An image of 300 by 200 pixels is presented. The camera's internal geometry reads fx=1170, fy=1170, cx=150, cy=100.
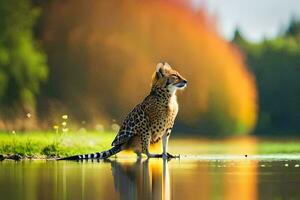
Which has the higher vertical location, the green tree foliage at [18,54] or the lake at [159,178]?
the green tree foliage at [18,54]

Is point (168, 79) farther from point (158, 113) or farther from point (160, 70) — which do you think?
point (158, 113)

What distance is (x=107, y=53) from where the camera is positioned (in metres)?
16.9

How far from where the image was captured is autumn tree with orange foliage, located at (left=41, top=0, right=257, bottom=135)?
1655 centimetres

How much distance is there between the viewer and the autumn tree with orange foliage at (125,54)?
16547 mm

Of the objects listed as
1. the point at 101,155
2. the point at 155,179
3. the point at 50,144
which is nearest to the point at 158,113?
the point at 101,155

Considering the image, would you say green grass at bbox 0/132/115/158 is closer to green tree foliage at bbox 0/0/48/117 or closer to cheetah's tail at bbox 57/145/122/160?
cheetah's tail at bbox 57/145/122/160

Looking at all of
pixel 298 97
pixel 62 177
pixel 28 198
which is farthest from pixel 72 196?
pixel 298 97

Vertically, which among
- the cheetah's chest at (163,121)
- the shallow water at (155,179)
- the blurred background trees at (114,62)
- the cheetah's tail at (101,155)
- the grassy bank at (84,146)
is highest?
the blurred background trees at (114,62)

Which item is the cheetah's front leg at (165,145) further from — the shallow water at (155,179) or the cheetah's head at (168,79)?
the cheetah's head at (168,79)

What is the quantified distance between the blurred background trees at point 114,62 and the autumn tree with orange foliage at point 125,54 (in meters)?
0.01

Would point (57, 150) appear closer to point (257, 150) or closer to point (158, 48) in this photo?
point (257, 150)

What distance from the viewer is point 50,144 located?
1312 cm

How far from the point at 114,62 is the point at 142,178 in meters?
7.67

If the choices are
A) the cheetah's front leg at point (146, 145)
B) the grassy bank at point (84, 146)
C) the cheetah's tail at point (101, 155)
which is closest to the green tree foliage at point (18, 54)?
the grassy bank at point (84, 146)
